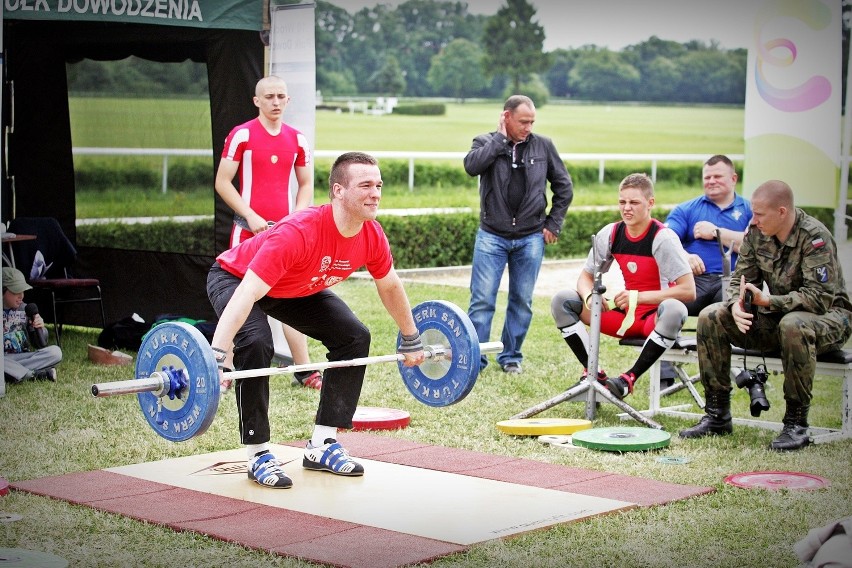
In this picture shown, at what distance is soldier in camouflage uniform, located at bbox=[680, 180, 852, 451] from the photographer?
557cm

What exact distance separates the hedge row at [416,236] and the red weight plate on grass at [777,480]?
4320 millimetres

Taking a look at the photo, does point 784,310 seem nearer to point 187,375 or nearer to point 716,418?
point 716,418

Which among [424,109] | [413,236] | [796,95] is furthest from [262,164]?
[424,109]

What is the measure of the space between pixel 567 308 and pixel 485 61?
3790 centimetres

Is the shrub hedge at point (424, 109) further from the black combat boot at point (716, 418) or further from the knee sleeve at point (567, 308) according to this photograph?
the black combat boot at point (716, 418)

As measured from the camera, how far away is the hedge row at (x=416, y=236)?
328 inches

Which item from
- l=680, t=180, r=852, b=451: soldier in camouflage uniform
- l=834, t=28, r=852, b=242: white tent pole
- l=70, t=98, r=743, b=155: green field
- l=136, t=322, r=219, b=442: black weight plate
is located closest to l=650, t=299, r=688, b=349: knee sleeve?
l=680, t=180, r=852, b=451: soldier in camouflage uniform

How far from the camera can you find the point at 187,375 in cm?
404

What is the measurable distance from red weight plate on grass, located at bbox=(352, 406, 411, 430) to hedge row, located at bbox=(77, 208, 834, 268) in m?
2.45

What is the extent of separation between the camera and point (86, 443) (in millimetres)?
5484

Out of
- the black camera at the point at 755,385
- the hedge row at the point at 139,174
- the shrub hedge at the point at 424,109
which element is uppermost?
the shrub hedge at the point at 424,109

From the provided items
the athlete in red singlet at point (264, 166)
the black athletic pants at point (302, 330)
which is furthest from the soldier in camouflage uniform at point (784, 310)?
the athlete in red singlet at point (264, 166)

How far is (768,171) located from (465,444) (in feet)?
12.4

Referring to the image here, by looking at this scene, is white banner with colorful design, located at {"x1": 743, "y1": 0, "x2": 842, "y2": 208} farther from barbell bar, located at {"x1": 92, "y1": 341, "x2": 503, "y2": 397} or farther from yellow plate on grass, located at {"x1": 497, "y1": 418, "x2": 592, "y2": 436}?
barbell bar, located at {"x1": 92, "y1": 341, "x2": 503, "y2": 397}
